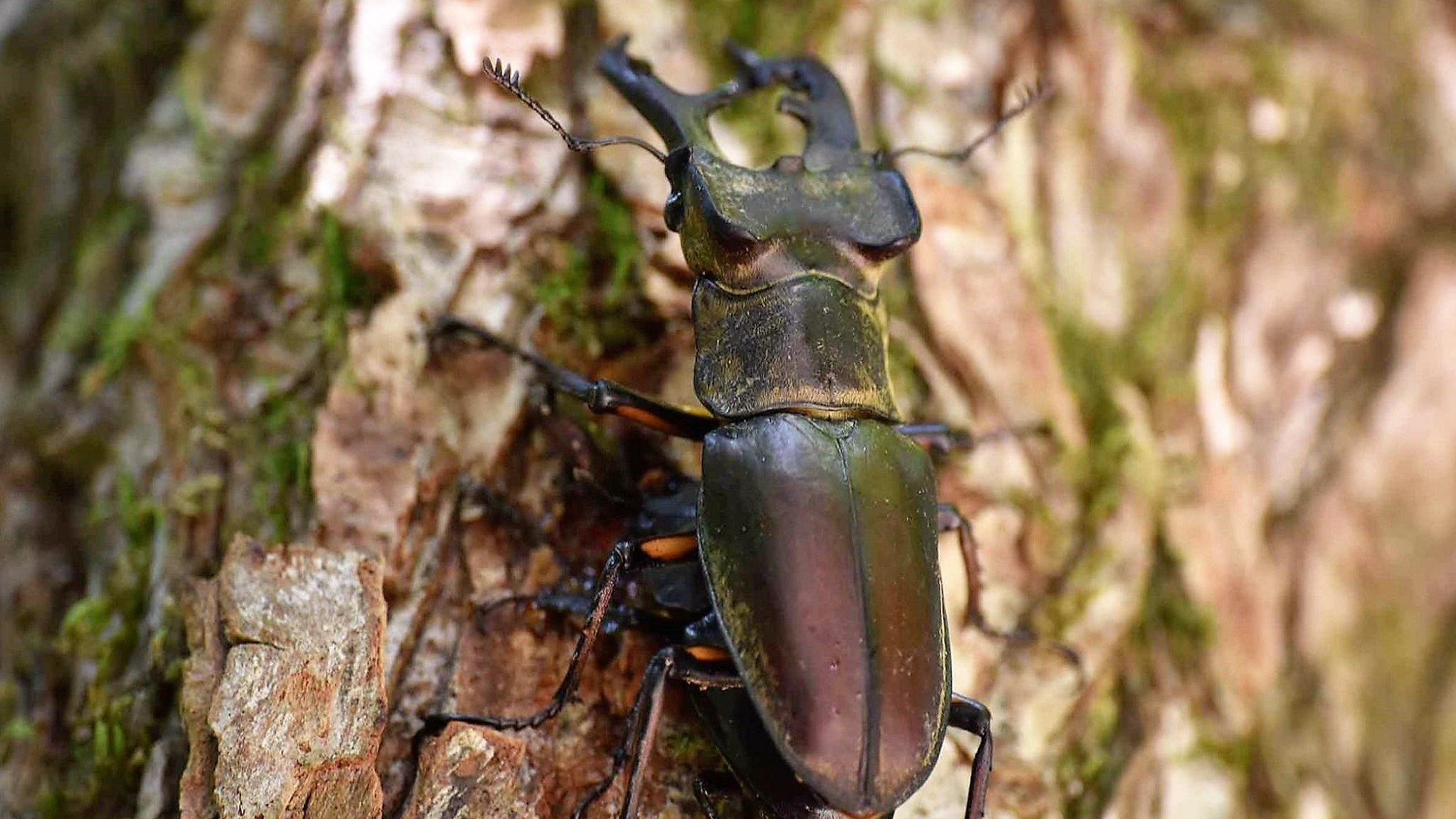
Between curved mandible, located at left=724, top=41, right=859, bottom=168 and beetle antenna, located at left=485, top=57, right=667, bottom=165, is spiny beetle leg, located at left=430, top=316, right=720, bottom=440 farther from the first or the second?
curved mandible, located at left=724, top=41, right=859, bottom=168

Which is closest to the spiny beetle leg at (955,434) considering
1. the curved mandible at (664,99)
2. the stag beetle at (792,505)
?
the stag beetle at (792,505)

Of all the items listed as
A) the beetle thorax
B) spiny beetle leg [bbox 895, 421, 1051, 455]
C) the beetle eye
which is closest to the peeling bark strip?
the beetle thorax

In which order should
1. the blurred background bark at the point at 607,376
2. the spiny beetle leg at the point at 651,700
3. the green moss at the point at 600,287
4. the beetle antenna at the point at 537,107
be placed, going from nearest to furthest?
1. the spiny beetle leg at the point at 651,700
2. the blurred background bark at the point at 607,376
3. the beetle antenna at the point at 537,107
4. the green moss at the point at 600,287

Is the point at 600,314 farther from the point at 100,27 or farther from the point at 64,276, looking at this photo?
the point at 100,27

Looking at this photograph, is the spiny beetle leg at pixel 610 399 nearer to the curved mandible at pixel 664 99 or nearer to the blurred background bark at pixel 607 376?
the blurred background bark at pixel 607 376

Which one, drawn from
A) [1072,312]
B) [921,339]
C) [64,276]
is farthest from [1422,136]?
[64,276]
